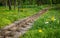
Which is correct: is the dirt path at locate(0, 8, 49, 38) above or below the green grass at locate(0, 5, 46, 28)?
above

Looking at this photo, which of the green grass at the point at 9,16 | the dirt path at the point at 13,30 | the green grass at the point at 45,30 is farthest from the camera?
the green grass at the point at 9,16

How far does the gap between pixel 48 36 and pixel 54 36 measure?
1.35ft

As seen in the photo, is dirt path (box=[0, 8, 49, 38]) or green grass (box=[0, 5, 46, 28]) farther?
green grass (box=[0, 5, 46, 28])

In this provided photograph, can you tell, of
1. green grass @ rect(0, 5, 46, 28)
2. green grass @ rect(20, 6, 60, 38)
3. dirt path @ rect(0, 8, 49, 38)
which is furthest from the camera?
green grass @ rect(0, 5, 46, 28)

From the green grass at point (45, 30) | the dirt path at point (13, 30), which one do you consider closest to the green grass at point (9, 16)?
the dirt path at point (13, 30)

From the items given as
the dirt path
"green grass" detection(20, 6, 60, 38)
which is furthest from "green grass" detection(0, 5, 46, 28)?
"green grass" detection(20, 6, 60, 38)

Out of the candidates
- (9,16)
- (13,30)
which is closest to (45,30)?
(13,30)

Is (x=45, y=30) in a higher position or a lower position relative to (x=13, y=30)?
higher

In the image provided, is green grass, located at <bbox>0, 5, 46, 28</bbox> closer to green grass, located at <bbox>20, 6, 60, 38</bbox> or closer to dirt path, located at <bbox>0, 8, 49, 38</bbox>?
dirt path, located at <bbox>0, 8, 49, 38</bbox>

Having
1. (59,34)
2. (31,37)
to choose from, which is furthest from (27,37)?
(59,34)

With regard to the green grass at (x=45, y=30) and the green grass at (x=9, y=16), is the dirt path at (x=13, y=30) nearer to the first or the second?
the green grass at (x=45, y=30)

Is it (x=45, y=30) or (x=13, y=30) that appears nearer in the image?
(x=45, y=30)

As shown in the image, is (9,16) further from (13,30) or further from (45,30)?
(45,30)

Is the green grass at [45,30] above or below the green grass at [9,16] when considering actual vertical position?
above
